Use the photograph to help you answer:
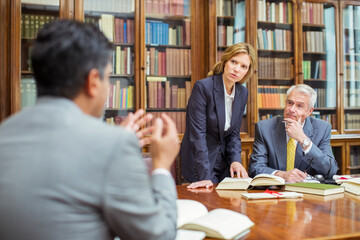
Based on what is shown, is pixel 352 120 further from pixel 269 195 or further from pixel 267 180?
pixel 269 195

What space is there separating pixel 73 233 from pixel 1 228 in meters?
0.15

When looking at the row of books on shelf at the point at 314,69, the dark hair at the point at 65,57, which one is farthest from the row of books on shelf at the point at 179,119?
the dark hair at the point at 65,57

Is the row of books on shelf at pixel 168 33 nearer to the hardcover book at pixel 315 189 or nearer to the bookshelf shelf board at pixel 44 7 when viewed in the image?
the bookshelf shelf board at pixel 44 7

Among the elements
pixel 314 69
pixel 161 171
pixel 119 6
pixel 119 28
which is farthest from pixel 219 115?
pixel 314 69

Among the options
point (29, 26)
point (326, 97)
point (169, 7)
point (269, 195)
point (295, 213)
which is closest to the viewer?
point (295, 213)

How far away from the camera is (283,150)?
257cm

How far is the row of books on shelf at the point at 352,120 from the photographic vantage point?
502 cm

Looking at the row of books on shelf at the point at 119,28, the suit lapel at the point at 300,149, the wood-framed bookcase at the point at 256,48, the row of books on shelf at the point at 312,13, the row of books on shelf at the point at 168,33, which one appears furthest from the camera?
the row of books on shelf at the point at 312,13

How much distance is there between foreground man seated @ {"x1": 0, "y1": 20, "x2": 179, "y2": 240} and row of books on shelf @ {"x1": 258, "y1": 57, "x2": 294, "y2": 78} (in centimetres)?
390

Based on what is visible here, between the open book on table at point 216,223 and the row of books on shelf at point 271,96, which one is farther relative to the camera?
the row of books on shelf at point 271,96

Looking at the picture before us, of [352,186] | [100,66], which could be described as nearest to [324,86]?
[352,186]

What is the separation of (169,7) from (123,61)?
771 mm

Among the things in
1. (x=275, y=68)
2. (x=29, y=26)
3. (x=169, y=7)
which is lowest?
(x=275, y=68)

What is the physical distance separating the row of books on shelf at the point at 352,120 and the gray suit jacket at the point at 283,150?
260cm
